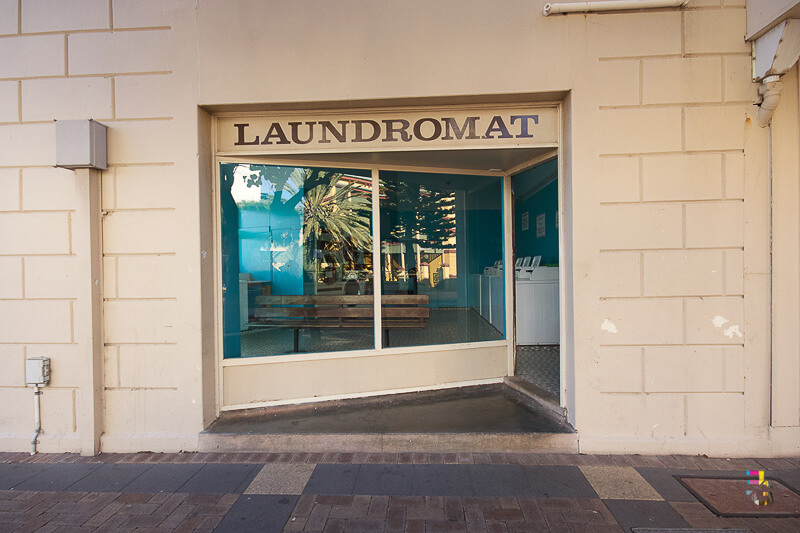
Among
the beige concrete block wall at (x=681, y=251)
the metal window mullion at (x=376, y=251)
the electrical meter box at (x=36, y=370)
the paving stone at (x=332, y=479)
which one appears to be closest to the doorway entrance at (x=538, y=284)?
the beige concrete block wall at (x=681, y=251)

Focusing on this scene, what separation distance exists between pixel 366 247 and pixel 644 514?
11.5 feet

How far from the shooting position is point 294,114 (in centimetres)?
424

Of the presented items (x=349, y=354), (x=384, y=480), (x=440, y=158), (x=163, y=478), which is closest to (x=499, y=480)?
(x=384, y=480)

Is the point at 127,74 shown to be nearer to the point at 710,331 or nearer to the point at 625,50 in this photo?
the point at 625,50

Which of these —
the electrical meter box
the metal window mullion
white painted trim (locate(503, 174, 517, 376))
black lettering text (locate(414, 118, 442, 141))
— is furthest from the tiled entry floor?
the electrical meter box

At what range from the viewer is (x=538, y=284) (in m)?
6.94

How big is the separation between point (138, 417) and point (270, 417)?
1.17 metres

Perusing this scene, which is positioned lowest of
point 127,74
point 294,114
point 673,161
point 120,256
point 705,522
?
point 705,522

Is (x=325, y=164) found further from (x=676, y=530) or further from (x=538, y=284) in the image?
(x=676, y=530)

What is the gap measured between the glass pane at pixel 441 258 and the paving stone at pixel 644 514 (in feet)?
8.18

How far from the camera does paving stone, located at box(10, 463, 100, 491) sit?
10.9 feet

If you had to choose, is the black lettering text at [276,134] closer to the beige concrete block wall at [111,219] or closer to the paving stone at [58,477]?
the beige concrete block wall at [111,219]

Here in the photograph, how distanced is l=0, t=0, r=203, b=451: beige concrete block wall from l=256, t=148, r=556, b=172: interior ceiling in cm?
131

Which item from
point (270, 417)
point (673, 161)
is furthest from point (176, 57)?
point (673, 161)
